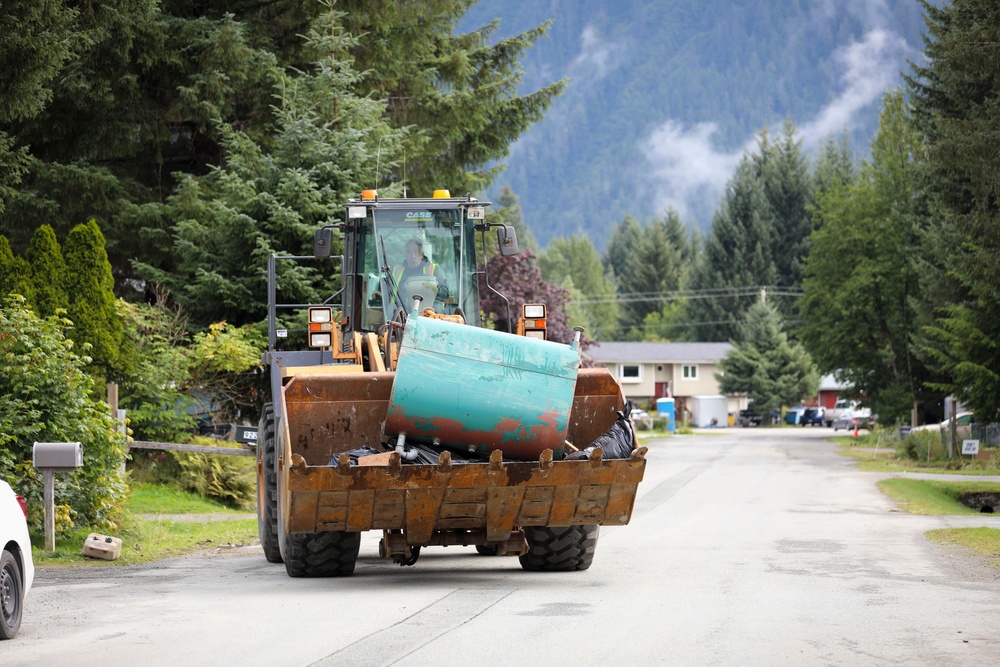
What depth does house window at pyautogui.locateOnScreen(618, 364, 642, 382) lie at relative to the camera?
107 metres

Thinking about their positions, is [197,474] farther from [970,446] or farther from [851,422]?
[851,422]

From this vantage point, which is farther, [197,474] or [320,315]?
[197,474]

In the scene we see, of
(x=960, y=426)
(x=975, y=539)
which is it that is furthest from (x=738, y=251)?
(x=975, y=539)

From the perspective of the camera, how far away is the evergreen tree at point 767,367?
3494 inches

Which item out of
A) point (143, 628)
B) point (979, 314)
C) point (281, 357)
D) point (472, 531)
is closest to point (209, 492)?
point (281, 357)

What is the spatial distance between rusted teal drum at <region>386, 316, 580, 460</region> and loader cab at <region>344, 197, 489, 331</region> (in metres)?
2.66

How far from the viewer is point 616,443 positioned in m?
12.3

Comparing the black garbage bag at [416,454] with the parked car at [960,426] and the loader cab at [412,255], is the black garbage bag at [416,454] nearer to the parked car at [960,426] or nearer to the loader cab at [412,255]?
the loader cab at [412,255]

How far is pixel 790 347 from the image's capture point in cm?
9138

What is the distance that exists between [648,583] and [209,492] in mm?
11673

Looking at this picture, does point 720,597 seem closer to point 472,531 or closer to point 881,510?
point 472,531

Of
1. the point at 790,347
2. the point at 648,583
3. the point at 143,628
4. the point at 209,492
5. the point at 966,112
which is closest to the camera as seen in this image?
the point at 143,628

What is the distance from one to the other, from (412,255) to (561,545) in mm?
3636

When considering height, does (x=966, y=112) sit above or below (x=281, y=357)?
above
